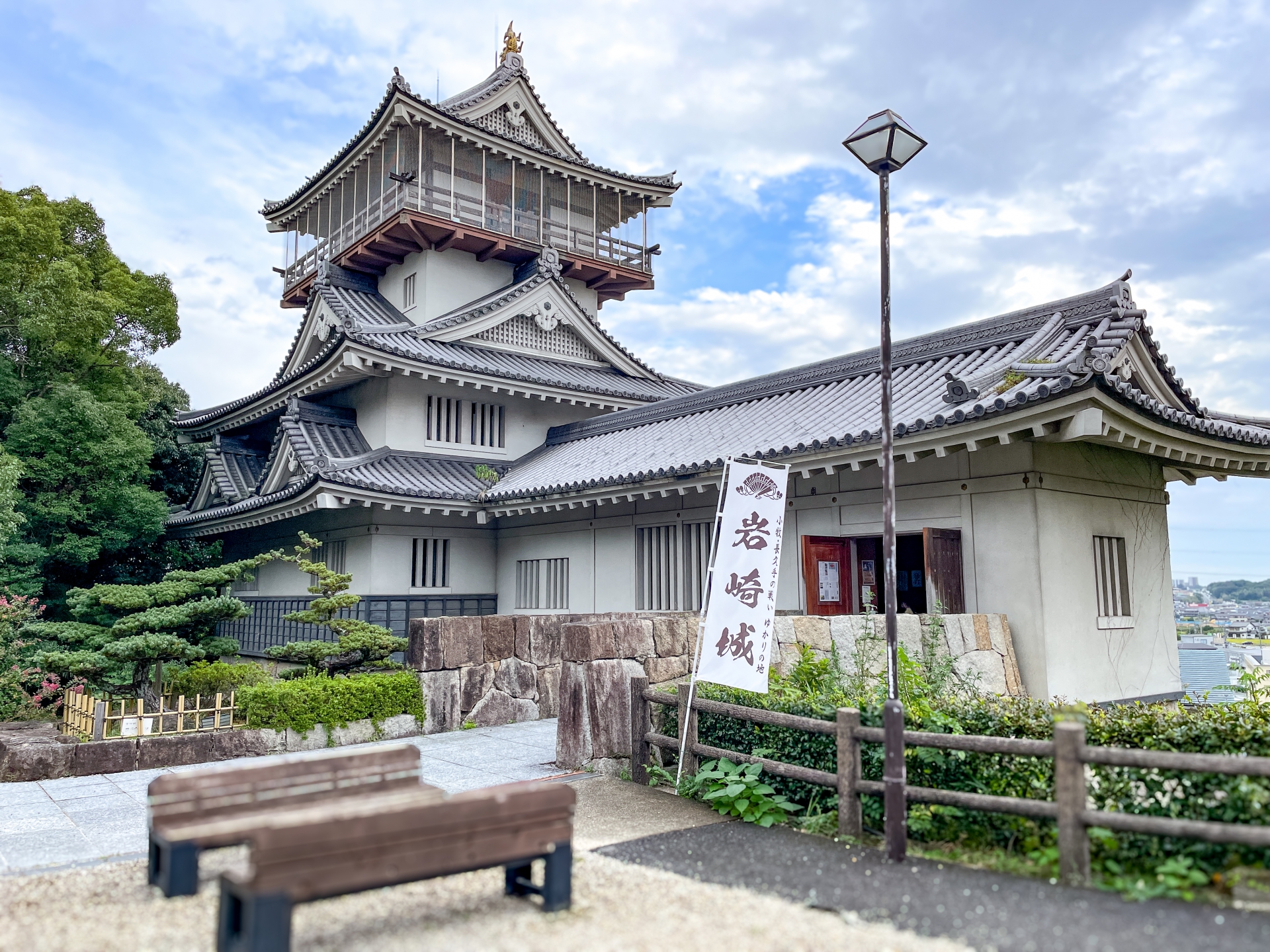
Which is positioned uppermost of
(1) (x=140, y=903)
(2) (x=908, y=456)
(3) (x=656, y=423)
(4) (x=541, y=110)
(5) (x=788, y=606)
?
(4) (x=541, y=110)

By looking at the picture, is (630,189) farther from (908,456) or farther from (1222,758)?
(1222,758)

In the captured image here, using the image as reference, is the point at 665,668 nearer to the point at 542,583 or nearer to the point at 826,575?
the point at 826,575

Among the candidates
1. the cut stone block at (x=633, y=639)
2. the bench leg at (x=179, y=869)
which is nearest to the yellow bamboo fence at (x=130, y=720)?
the cut stone block at (x=633, y=639)

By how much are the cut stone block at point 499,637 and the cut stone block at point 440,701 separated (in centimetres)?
65

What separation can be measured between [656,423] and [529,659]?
730 centimetres

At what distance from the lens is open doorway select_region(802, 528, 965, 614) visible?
11.1 m

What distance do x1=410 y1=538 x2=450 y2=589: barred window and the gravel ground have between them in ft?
40.3

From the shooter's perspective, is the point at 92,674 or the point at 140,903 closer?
the point at 140,903

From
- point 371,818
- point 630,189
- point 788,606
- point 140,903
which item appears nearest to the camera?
point 371,818

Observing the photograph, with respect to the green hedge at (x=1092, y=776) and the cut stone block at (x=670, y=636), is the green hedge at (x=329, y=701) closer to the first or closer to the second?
the cut stone block at (x=670, y=636)

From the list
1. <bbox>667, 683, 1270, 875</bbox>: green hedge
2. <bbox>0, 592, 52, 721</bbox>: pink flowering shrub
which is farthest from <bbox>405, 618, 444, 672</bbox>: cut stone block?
<bbox>667, 683, 1270, 875</bbox>: green hedge

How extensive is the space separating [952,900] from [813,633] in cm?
527

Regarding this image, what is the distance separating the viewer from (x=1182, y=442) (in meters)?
11.2

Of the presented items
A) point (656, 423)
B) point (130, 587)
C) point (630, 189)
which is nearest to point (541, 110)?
point (630, 189)
